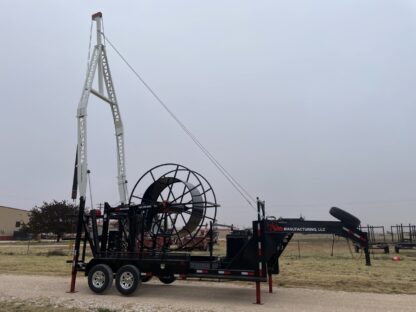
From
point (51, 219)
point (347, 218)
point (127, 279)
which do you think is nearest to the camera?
point (347, 218)

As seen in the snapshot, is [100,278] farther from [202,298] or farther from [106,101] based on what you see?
[106,101]

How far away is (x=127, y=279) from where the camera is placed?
423 inches

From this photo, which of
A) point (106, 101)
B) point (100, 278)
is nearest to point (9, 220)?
point (106, 101)

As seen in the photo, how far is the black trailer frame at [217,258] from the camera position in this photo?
32.5 feet

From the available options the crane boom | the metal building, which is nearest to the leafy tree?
the metal building

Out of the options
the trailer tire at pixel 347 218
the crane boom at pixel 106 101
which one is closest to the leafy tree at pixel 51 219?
the crane boom at pixel 106 101

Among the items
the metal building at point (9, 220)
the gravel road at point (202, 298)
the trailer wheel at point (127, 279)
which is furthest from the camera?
the metal building at point (9, 220)

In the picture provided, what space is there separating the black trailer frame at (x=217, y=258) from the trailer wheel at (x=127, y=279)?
0.43ft

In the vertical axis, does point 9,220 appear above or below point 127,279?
above

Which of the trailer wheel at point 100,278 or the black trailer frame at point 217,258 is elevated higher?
the black trailer frame at point 217,258

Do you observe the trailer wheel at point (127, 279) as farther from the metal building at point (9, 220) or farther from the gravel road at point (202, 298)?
the metal building at point (9, 220)

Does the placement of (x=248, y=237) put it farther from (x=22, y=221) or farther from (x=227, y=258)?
(x=22, y=221)

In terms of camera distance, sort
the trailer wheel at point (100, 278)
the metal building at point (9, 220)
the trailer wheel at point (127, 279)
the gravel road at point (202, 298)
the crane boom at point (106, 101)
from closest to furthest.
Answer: the gravel road at point (202, 298), the trailer wheel at point (127, 279), the trailer wheel at point (100, 278), the crane boom at point (106, 101), the metal building at point (9, 220)

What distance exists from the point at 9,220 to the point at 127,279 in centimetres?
8329
